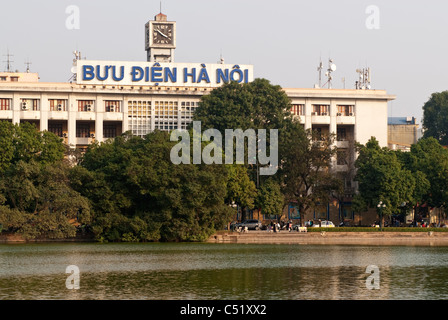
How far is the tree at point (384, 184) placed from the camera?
8306 cm

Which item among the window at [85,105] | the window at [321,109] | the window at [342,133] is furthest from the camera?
the window at [342,133]

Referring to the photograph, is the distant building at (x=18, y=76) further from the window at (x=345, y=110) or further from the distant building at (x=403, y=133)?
the distant building at (x=403, y=133)

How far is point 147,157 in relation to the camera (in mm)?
70938

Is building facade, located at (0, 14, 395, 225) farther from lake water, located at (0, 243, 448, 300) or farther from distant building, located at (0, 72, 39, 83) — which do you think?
lake water, located at (0, 243, 448, 300)

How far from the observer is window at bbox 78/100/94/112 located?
95062 millimetres

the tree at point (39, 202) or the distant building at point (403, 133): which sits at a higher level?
the distant building at point (403, 133)

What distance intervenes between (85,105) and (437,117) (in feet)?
174

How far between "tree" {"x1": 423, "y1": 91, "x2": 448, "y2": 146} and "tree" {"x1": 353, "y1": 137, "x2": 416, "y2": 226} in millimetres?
35792

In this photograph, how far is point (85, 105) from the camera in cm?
9512

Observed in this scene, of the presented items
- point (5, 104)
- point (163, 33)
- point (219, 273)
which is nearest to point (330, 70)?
point (163, 33)

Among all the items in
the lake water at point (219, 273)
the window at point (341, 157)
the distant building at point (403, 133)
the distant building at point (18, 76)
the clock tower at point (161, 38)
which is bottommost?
the lake water at point (219, 273)

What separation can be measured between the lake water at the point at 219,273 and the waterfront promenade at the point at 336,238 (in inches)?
382

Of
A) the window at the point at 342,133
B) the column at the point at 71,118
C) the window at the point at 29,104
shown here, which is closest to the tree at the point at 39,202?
the window at the point at 29,104

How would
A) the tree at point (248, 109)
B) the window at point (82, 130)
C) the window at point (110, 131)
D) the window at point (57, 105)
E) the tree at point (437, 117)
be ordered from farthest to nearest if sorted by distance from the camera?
1. the tree at point (437, 117)
2. the window at point (110, 131)
3. the window at point (82, 130)
4. the window at point (57, 105)
5. the tree at point (248, 109)
